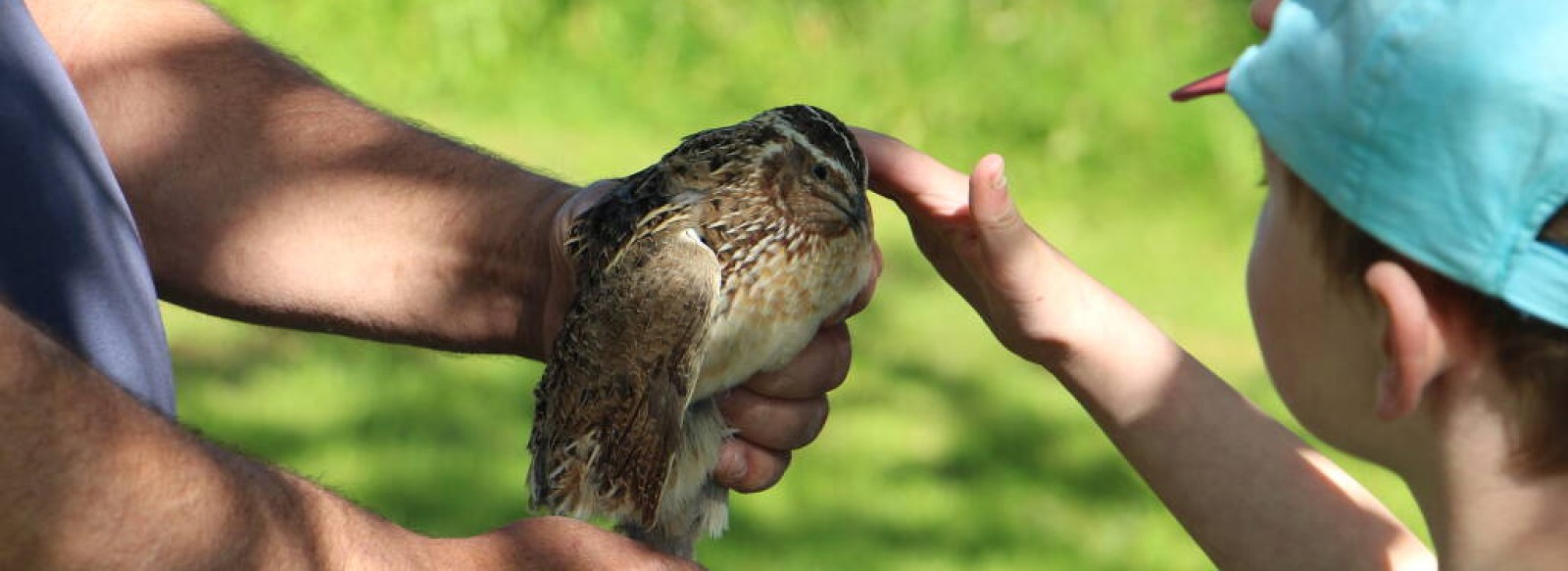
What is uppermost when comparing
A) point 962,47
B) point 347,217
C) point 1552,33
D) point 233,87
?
point 1552,33

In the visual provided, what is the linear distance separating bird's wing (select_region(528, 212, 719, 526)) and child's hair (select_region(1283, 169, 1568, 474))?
94cm

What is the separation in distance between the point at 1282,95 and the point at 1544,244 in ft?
1.16

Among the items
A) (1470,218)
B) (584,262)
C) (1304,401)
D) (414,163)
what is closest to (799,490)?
(414,163)

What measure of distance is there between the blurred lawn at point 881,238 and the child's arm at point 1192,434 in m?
2.30

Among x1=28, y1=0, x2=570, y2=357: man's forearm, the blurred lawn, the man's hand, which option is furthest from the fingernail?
the blurred lawn

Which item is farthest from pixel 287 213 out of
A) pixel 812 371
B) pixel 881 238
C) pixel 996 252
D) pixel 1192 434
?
pixel 881 238

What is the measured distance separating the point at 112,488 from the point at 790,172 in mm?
1257

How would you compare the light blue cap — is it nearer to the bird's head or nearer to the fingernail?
the fingernail

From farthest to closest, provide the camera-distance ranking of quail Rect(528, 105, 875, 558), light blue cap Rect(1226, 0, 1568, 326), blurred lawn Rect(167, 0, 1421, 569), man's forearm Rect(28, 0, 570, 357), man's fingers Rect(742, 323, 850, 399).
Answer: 1. blurred lawn Rect(167, 0, 1421, 569)
2. man's forearm Rect(28, 0, 570, 357)
3. man's fingers Rect(742, 323, 850, 399)
4. quail Rect(528, 105, 875, 558)
5. light blue cap Rect(1226, 0, 1568, 326)

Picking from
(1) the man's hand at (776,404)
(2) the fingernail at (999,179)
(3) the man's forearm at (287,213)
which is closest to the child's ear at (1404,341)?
(2) the fingernail at (999,179)

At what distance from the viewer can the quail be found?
116 inches

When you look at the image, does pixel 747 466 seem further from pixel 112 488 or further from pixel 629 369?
pixel 112 488

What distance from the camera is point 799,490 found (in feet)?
18.5

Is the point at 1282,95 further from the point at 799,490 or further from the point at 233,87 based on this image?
the point at 799,490
